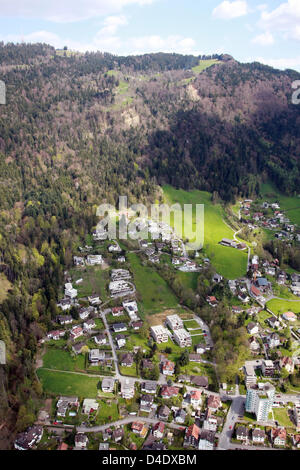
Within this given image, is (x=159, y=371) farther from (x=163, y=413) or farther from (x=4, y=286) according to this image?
(x=4, y=286)

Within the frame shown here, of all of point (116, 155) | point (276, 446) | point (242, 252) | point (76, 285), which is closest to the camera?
point (276, 446)

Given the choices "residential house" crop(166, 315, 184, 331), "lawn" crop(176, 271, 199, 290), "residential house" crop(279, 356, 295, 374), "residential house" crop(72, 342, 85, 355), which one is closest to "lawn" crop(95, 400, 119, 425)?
"residential house" crop(72, 342, 85, 355)

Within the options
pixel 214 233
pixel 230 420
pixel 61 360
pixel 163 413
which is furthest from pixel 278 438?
pixel 214 233

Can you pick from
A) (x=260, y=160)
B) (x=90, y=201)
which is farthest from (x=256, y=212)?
(x=90, y=201)

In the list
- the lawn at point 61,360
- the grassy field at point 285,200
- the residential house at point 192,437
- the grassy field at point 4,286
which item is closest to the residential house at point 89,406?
the lawn at point 61,360

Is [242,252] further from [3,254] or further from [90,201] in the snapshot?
[3,254]
